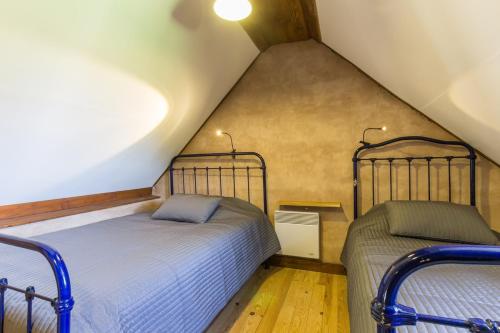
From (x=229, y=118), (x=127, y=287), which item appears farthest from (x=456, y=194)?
(x=127, y=287)

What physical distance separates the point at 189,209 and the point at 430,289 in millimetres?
1809

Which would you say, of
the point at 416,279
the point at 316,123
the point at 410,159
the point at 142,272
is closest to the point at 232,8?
the point at 316,123

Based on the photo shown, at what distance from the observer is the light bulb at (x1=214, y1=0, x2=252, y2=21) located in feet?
4.93

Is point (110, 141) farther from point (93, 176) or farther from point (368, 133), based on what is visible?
point (368, 133)

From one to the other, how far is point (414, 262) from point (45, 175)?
2.30 metres

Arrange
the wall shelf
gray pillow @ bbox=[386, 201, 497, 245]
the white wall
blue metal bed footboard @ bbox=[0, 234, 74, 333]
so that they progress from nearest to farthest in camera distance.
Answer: blue metal bed footboard @ bbox=[0, 234, 74, 333] < the white wall < gray pillow @ bbox=[386, 201, 497, 245] < the wall shelf

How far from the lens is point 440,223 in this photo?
173 centimetres

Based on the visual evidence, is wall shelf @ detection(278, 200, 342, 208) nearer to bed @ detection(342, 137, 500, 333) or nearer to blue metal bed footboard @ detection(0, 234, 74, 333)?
bed @ detection(342, 137, 500, 333)

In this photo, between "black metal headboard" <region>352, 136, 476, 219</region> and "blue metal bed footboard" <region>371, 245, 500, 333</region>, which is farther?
"black metal headboard" <region>352, 136, 476, 219</region>

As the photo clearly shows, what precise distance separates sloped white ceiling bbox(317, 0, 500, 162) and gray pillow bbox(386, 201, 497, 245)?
53cm

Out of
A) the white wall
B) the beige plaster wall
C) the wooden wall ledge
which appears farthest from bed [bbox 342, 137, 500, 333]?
the wooden wall ledge

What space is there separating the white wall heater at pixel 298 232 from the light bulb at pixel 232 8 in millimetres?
1757

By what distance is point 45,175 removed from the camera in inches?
75.2

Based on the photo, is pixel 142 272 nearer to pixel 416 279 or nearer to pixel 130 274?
pixel 130 274
